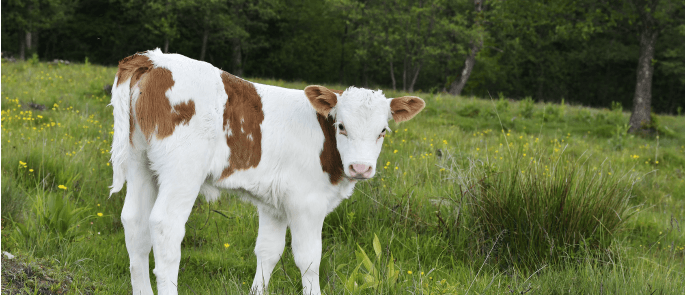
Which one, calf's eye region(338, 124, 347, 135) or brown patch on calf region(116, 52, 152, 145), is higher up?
brown patch on calf region(116, 52, 152, 145)

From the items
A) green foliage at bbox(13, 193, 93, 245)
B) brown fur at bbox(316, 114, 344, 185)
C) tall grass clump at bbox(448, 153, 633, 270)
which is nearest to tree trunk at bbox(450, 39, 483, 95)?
tall grass clump at bbox(448, 153, 633, 270)

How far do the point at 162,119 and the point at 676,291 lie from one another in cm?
370

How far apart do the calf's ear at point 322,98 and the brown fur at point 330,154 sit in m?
0.11

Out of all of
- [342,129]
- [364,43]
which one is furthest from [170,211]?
[364,43]

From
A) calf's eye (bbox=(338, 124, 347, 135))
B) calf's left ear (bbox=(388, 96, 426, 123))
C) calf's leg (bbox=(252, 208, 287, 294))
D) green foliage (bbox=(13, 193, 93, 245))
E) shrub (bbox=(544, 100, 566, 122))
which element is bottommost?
green foliage (bbox=(13, 193, 93, 245))

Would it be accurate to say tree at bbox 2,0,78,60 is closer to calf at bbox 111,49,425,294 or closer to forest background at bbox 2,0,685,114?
forest background at bbox 2,0,685,114

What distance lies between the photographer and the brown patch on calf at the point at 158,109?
2912mm

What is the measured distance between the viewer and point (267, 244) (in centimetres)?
361

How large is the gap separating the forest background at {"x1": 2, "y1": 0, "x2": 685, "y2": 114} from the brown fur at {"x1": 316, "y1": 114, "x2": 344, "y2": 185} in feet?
64.8

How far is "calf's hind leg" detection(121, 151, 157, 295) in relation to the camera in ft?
10.1

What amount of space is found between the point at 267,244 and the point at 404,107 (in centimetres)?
147

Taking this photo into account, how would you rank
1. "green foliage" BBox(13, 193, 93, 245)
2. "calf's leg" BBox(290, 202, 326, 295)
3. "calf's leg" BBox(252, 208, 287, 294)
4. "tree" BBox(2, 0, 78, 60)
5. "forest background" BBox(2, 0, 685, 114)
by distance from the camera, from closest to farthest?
1. "calf's leg" BBox(290, 202, 326, 295)
2. "calf's leg" BBox(252, 208, 287, 294)
3. "green foliage" BBox(13, 193, 93, 245)
4. "tree" BBox(2, 0, 78, 60)
5. "forest background" BBox(2, 0, 685, 114)

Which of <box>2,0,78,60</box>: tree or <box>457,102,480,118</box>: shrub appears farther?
<box>2,0,78,60</box>: tree

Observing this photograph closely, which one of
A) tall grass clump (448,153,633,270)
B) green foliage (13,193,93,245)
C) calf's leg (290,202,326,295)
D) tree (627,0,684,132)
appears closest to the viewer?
calf's leg (290,202,326,295)
